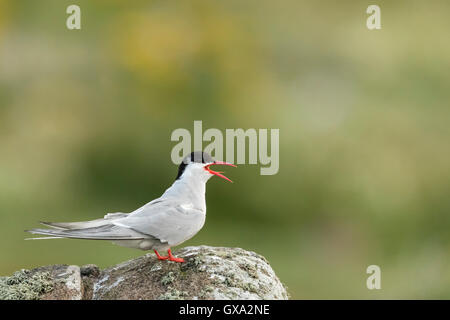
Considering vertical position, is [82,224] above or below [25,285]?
above

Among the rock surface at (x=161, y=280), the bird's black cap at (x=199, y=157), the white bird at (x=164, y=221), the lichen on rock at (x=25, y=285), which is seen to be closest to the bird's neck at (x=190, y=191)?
the white bird at (x=164, y=221)

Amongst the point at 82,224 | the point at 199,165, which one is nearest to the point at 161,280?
the point at 82,224

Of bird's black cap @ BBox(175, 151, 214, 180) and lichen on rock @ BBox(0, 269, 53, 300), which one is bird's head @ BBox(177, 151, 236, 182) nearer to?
bird's black cap @ BBox(175, 151, 214, 180)

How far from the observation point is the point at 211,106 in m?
9.54

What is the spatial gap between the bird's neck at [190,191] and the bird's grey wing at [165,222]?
7 cm

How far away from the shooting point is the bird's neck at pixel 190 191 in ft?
12.4

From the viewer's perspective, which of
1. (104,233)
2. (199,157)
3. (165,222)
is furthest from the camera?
(199,157)

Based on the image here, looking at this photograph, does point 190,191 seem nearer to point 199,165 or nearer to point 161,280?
point 199,165

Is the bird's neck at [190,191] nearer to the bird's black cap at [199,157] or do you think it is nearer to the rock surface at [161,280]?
the bird's black cap at [199,157]

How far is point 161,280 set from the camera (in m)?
3.54

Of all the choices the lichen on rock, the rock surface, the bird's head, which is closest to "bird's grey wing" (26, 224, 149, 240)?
the rock surface

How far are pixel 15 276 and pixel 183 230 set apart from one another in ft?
3.53

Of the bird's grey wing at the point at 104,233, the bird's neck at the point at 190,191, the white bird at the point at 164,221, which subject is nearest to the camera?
the bird's grey wing at the point at 104,233

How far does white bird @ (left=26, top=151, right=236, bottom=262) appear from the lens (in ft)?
11.5
